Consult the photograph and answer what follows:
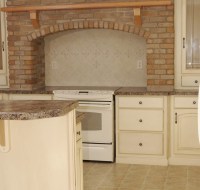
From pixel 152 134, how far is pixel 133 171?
50cm

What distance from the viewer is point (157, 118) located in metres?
4.92

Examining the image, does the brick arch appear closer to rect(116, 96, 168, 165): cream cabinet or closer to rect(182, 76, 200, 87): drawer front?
rect(182, 76, 200, 87): drawer front

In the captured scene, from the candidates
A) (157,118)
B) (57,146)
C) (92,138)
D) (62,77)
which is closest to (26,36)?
(62,77)

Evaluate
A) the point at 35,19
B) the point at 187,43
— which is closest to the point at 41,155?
the point at 35,19

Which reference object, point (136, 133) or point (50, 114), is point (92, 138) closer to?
point (136, 133)

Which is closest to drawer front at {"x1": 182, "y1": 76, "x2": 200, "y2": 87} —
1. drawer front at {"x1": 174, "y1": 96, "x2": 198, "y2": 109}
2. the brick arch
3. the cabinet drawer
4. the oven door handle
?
drawer front at {"x1": 174, "y1": 96, "x2": 198, "y2": 109}

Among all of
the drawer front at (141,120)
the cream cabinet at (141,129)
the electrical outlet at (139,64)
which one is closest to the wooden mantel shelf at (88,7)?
the electrical outlet at (139,64)

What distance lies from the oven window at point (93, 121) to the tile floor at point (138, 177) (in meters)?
0.44

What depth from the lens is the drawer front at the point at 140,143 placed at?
497 centimetres

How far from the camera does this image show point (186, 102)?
4.86 meters

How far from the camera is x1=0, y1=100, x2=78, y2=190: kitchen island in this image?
2994 mm

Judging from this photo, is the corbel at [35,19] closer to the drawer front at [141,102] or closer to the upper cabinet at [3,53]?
the upper cabinet at [3,53]

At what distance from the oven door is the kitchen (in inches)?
4.0

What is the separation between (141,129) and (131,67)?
3.25 ft
